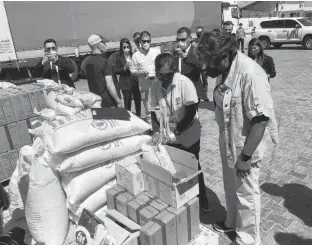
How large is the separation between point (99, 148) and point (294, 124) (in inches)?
170

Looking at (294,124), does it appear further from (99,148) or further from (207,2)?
(207,2)

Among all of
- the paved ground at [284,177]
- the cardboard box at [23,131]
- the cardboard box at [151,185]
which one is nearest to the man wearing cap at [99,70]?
the cardboard box at [23,131]

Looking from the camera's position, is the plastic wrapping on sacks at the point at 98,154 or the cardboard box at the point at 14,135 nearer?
the plastic wrapping on sacks at the point at 98,154

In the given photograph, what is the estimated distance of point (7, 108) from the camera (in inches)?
147

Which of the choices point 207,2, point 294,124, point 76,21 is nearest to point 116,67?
point 294,124

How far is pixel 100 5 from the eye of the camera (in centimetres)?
1055

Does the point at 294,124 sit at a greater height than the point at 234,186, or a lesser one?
lesser

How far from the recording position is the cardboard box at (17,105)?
12.4 feet

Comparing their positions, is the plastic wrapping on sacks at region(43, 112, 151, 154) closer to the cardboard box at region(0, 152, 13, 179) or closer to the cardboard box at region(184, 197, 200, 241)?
the cardboard box at region(184, 197, 200, 241)

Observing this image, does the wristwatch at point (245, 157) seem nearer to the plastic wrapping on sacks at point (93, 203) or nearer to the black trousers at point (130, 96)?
the plastic wrapping on sacks at point (93, 203)

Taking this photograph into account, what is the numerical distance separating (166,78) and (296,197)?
6.99 ft

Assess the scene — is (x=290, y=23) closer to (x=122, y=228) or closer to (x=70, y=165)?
(x=70, y=165)

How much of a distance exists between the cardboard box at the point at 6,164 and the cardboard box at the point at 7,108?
48 centimetres

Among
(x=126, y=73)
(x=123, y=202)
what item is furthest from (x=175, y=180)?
(x=126, y=73)
